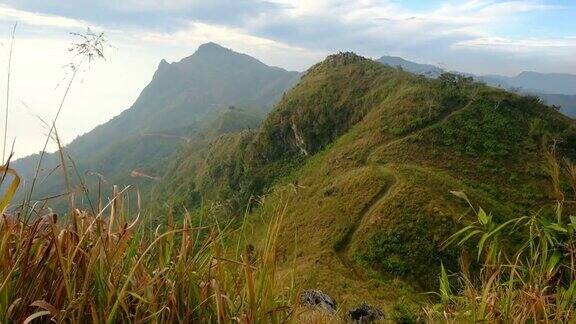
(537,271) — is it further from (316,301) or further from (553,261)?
(316,301)

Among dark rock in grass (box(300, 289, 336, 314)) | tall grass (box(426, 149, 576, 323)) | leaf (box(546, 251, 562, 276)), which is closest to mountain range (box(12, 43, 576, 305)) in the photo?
dark rock in grass (box(300, 289, 336, 314))

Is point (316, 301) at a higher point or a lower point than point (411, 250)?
higher

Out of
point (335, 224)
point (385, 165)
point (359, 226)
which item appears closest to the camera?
point (359, 226)

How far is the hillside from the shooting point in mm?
44625

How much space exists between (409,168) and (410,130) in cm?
1166

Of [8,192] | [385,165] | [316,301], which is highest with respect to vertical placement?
[8,192]

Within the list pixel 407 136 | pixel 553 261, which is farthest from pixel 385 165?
pixel 553 261

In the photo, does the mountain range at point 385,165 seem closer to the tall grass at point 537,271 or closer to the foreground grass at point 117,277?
the tall grass at point 537,271

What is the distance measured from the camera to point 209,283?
7.59ft

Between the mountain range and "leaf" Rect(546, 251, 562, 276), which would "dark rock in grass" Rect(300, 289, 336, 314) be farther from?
the mountain range

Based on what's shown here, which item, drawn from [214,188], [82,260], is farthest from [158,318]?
[214,188]

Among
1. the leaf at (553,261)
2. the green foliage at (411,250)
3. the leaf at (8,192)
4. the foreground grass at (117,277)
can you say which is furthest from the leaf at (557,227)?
the green foliage at (411,250)

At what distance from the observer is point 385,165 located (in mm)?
58219

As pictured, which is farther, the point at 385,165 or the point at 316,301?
the point at 385,165
